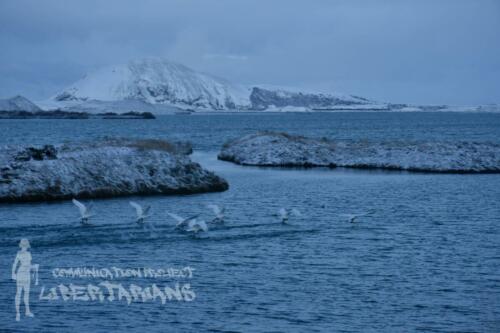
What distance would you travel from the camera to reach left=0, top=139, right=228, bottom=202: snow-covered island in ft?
107

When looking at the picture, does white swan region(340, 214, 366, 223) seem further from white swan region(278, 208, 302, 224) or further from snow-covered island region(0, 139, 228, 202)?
snow-covered island region(0, 139, 228, 202)

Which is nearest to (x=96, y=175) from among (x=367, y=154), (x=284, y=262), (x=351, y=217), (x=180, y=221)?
(x=180, y=221)

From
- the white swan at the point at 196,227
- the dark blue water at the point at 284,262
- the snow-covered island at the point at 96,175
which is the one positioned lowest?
the dark blue water at the point at 284,262

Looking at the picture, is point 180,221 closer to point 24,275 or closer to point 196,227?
point 196,227

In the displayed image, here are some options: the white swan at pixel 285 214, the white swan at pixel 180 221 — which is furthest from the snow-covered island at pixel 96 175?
the white swan at pixel 285 214

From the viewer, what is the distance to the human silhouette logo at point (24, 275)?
53.5 feet

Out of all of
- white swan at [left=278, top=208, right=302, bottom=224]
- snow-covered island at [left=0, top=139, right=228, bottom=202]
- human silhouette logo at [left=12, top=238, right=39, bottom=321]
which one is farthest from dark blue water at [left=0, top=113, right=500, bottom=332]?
snow-covered island at [left=0, top=139, right=228, bottom=202]

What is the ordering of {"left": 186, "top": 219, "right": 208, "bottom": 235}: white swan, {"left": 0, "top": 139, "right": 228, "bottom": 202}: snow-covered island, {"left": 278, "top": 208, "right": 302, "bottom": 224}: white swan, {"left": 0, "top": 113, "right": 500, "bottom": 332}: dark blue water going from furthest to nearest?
{"left": 0, "top": 139, "right": 228, "bottom": 202}: snow-covered island
{"left": 278, "top": 208, "right": 302, "bottom": 224}: white swan
{"left": 186, "top": 219, "right": 208, "bottom": 235}: white swan
{"left": 0, "top": 113, "right": 500, "bottom": 332}: dark blue water

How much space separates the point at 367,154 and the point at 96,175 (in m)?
26.1

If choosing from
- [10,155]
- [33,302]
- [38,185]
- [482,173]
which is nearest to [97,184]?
[38,185]

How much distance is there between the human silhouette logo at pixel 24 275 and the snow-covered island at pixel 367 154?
35.5 m

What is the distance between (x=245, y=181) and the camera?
137 ft

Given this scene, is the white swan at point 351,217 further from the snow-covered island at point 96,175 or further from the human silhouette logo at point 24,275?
the human silhouette logo at point 24,275

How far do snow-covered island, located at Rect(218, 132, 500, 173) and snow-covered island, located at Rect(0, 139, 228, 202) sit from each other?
17.4 m
